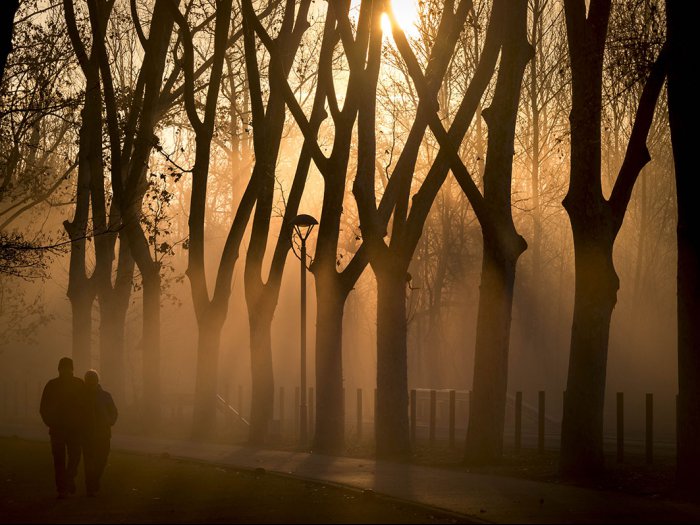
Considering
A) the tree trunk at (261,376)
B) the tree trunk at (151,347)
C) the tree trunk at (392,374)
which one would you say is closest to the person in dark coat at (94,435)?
the tree trunk at (392,374)

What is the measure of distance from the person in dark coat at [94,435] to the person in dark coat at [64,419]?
111 millimetres

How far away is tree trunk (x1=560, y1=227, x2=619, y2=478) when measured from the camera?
14.9m

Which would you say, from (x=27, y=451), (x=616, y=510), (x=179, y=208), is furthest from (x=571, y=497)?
(x=179, y=208)

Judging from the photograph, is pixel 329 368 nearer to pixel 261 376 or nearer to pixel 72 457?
pixel 261 376

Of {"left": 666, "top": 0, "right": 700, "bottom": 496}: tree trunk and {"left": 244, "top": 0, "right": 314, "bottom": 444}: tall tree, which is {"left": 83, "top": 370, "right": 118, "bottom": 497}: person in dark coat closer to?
{"left": 666, "top": 0, "right": 700, "bottom": 496}: tree trunk

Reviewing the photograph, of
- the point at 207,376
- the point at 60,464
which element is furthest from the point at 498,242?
the point at 207,376

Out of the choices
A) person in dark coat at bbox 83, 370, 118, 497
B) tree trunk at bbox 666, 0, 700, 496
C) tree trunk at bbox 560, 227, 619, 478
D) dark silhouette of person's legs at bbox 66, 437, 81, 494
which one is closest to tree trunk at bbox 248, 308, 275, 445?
person in dark coat at bbox 83, 370, 118, 497

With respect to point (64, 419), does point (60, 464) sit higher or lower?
lower

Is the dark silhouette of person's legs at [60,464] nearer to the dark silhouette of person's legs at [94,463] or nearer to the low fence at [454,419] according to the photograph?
the dark silhouette of person's legs at [94,463]

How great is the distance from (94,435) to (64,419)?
0.46 meters

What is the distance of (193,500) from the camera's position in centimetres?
1370

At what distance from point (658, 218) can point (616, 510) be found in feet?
121

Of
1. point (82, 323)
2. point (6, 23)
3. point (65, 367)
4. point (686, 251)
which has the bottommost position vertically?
point (65, 367)

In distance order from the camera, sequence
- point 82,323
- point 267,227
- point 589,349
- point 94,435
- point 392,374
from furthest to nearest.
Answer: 1. point 82,323
2. point 267,227
3. point 392,374
4. point 589,349
5. point 94,435
